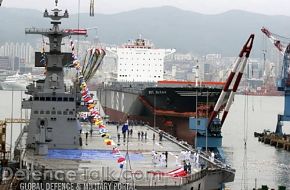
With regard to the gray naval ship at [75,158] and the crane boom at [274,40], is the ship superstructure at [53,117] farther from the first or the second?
the crane boom at [274,40]

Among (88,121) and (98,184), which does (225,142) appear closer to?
(88,121)

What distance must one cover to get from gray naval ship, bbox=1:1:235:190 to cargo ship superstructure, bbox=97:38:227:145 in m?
27.6

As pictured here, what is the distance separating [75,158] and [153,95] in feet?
157

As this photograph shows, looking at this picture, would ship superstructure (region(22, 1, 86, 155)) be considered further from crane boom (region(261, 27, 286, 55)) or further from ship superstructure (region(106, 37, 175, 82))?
crane boom (region(261, 27, 286, 55))

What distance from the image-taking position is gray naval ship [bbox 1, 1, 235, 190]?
29312 mm

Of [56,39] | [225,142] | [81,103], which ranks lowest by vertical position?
[225,142]

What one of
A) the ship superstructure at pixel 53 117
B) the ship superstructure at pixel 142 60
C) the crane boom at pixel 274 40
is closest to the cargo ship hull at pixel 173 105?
the ship superstructure at pixel 142 60

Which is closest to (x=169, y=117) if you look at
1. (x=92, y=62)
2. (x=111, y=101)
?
(x=92, y=62)

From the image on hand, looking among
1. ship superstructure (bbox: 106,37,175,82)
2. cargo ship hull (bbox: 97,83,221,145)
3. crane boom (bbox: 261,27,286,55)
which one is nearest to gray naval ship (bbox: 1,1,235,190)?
cargo ship hull (bbox: 97,83,221,145)

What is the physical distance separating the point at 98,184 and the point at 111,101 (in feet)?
263

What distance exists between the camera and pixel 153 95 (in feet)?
273

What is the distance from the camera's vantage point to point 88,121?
2586 inches

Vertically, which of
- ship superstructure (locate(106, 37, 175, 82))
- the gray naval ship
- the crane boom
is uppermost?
the crane boom

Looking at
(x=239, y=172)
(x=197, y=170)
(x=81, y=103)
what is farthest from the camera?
(x=239, y=172)
